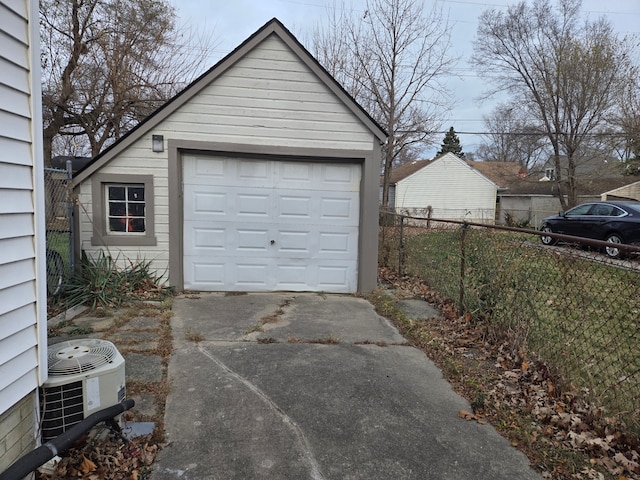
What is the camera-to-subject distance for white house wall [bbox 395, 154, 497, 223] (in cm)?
3173

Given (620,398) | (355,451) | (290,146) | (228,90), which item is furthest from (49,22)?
(620,398)

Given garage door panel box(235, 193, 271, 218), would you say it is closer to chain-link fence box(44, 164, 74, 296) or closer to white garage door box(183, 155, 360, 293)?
white garage door box(183, 155, 360, 293)

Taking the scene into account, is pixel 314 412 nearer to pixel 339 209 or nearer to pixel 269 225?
pixel 269 225

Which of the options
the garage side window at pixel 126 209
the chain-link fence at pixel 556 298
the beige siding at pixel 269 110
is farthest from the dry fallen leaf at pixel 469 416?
the garage side window at pixel 126 209

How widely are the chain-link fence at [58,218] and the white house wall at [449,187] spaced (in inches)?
1091

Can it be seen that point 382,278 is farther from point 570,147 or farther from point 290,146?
→ point 570,147

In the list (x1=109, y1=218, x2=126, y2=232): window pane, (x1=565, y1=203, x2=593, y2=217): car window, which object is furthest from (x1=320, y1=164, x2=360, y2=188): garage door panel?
(x1=565, y1=203, x2=593, y2=217): car window

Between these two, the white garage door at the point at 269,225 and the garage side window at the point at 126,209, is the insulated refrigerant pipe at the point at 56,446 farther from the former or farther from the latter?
A: the garage side window at the point at 126,209

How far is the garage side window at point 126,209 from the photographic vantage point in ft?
21.1

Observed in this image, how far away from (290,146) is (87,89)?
35.4 ft

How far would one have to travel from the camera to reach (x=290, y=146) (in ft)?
21.7

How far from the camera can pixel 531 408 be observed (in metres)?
3.19

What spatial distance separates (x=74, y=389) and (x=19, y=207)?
1105 mm

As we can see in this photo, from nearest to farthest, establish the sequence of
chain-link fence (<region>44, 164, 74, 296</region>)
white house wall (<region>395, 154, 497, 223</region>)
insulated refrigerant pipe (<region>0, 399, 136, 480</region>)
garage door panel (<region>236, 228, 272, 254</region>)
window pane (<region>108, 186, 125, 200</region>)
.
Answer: insulated refrigerant pipe (<region>0, 399, 136, 480</region>), chain-link fence (<region>44, 164, 74, 296</region>), window pane (<region>108, 186, 125, 200</region>), garage door panel (<region>236, 228, 272, 254</region>), white house wall (<region>395, 154, 497, 223</region>)
